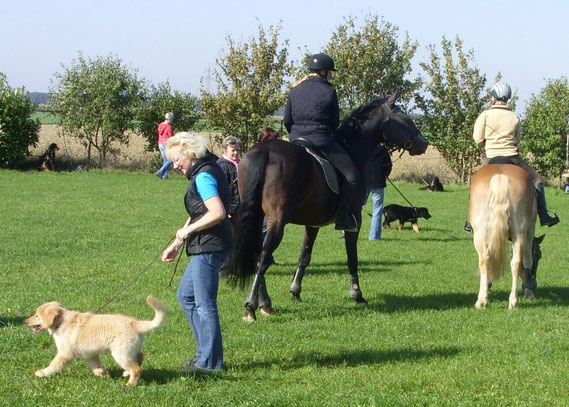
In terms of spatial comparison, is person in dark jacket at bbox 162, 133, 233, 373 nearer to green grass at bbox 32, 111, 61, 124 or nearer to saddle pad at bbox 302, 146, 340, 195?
saddle pad at bbox 302, 146, 340, 195

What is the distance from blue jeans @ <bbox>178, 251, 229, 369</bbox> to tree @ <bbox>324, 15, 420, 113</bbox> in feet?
104

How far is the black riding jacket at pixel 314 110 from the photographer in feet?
32.3

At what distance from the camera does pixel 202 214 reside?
6.55 m

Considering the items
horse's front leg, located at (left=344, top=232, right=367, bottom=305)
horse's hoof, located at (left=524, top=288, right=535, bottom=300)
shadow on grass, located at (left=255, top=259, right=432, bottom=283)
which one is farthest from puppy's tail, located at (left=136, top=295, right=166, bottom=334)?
horse's hoof, located at (left=524, top=288, right=535, bottom=300)

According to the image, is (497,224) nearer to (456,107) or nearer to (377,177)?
(377,177)

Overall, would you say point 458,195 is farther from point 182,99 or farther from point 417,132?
point 417,132

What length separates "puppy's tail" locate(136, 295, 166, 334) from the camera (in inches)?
245

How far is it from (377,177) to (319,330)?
691 cm

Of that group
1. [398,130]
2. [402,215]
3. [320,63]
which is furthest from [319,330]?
[402,215]

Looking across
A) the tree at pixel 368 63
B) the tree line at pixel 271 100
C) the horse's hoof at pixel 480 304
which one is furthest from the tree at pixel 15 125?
the horse's hoof at pixel 480 304

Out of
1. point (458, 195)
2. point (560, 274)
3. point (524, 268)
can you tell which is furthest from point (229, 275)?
point (458, 195)

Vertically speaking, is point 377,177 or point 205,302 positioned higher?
point 377,177

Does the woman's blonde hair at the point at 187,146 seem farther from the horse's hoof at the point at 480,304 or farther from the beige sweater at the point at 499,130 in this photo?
the beige sweater at the point at 499,130

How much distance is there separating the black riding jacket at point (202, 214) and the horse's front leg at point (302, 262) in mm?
3881
